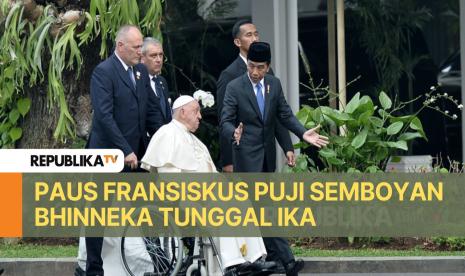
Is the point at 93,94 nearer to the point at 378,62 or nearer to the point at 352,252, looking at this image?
the point at 352,252

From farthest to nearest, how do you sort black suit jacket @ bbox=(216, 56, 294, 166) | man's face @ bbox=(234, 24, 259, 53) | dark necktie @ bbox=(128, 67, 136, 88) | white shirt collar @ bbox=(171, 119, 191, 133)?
man's face @ bbox=(234, 24, 259, 53) < black suit jacket @ bbox=(216, 56, 294, 166) < dark necktie @ bbox=(128, 67, 136, 88) < white shirt collar @ bbox=(171, 119, 191, 133)

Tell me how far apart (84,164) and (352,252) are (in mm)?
2738

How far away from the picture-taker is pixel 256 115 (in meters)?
11.6

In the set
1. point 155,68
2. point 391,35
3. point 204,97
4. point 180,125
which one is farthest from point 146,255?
point 391,35

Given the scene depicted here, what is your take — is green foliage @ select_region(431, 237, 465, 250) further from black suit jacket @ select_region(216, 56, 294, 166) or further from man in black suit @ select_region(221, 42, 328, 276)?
man in black suit @ select_region(221, 42, 328, 276)

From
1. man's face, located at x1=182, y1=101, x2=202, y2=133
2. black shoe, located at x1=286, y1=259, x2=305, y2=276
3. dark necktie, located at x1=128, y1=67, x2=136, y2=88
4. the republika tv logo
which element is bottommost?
black shoe, located at x1=286, y1=259, x2=305, y2=276

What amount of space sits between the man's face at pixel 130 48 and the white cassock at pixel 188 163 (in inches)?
33.3

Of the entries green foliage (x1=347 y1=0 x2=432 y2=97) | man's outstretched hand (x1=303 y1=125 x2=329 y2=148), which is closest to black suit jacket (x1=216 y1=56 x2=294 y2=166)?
man's outstretched hand (x1=303 y1=125 x2=329 y2=148)

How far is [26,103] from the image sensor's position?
1453cm

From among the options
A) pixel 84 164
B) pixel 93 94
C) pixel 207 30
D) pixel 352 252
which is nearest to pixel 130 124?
pixel 93 94

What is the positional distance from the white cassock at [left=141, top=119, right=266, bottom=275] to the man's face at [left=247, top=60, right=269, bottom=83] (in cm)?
108

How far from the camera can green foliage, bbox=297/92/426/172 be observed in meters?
13.8

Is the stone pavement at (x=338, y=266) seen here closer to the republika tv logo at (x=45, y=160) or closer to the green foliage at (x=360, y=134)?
the republika tv logo at (x=45, y=160)

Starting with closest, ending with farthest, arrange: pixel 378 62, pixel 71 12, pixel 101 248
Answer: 1. pixel 101 248
2. pixel 71 12
3. pixel 378 62
